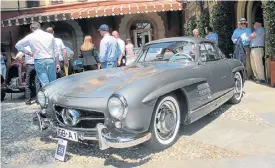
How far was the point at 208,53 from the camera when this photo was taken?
508 centimetres

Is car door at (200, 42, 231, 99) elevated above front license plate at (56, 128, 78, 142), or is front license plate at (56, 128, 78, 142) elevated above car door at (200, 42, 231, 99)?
car door at (200, 42, 231, 99)

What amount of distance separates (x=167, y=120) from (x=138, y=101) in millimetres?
613

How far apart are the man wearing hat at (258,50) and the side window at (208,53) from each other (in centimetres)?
306

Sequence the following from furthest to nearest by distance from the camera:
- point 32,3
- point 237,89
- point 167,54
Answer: point 32,3 < point 237,89 < point 167,54

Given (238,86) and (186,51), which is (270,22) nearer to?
(238,86)

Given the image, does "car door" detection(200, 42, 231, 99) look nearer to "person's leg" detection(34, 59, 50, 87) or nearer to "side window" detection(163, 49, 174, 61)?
"side window" detection(163, 49, 174, 61)

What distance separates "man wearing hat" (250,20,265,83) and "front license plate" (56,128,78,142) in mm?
5943

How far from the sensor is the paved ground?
3418 mm

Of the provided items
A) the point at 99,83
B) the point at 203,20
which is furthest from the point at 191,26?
the point at 99,83

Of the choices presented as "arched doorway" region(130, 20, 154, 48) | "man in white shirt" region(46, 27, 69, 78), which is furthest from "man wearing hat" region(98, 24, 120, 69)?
"arched doorway" region(130, 20, 154, 48)

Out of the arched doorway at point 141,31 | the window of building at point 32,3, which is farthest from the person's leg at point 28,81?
the window of building at point 32,3

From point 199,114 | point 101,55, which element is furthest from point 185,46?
point 101,55

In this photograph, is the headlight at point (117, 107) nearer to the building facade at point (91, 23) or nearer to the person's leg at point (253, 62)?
the person's leg at point (253, 62)

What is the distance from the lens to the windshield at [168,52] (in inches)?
187
